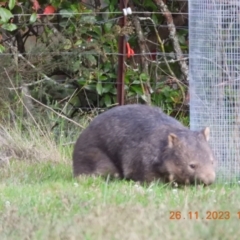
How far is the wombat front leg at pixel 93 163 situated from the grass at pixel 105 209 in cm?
20

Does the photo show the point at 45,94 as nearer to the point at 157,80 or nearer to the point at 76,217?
the point at 157,80

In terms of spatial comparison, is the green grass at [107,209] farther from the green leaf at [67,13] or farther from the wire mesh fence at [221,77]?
the green leaf at [67,13]

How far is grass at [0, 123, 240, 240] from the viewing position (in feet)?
15.1

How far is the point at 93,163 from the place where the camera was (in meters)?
8.03

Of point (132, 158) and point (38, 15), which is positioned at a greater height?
point (38, 15)

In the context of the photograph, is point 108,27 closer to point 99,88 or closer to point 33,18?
point 99,88

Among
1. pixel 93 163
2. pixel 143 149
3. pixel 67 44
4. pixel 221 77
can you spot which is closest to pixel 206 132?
pixel 143 149

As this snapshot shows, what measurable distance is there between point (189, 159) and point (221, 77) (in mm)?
1237

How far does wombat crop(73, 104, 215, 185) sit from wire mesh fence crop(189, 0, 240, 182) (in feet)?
1.53

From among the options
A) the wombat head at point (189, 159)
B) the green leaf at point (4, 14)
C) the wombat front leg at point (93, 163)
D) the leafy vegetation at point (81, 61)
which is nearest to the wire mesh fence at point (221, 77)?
the wombat head at point (189, 159)

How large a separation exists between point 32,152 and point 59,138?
77 cm

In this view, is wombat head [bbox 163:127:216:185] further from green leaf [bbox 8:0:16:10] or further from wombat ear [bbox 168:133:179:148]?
green leaf [bbox 8:0:16:10]

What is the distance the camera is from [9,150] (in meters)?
9.94

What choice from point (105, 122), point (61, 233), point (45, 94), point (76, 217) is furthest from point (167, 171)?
point (45, 94)
